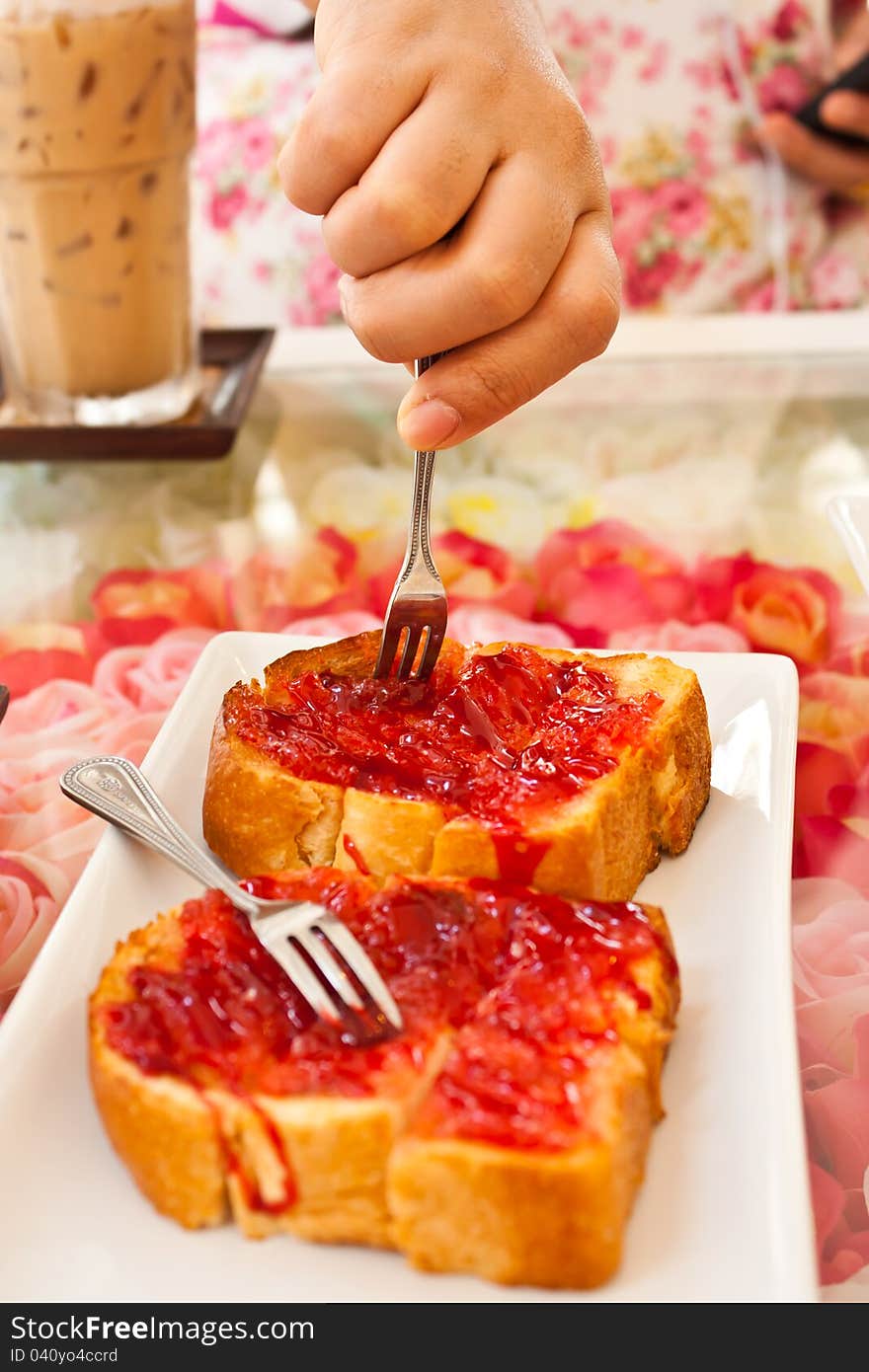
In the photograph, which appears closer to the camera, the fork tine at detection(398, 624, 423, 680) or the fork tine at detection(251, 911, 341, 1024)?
the fork tine at detection(251, 911, 341, 1024)

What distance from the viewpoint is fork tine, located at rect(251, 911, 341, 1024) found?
91 centimetres

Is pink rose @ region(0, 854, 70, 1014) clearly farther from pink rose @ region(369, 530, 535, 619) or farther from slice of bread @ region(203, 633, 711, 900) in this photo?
pink rose @ region(369, 530, 535, 619)

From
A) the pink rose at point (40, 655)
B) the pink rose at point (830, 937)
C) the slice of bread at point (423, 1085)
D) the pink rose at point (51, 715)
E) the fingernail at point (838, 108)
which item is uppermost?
the fingernail at point (838, 108)

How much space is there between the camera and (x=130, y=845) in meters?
1.16

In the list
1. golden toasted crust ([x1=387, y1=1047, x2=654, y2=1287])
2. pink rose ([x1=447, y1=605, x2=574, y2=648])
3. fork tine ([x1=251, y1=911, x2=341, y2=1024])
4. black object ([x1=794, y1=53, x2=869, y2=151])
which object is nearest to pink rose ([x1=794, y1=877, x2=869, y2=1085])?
golden toasted crust ([x1=387, y1=1047, x2=654, y2=1287])

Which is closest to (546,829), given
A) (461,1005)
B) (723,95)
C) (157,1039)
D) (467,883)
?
(467,883)

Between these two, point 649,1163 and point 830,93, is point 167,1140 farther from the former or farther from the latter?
point 830,93

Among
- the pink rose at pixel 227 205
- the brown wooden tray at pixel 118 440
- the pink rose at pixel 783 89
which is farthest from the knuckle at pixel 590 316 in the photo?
the pink rose at pixel 227 205

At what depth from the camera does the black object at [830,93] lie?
251cm

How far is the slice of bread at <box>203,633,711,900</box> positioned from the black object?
1.71 m

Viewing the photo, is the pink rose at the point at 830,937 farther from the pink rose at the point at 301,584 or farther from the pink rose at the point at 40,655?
the pink rose at the point at 40,655

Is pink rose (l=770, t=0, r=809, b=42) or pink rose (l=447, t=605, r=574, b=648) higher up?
pink rose (l=770, t=0, r=809, b=42)

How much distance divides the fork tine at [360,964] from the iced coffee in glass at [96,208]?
120 centimetres

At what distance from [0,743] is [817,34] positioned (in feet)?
7.65
